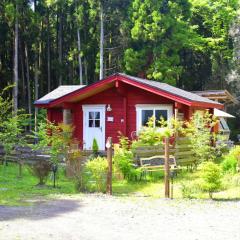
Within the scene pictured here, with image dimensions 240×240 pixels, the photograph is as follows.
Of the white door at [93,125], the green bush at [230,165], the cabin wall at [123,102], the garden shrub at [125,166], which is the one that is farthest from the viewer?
the white door at [93,125]

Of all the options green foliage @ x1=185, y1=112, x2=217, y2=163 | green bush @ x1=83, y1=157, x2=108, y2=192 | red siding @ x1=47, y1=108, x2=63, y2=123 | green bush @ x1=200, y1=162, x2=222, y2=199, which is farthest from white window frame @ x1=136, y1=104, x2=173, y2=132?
green bush @ x1=200, y1=162, x2=222, y2=199

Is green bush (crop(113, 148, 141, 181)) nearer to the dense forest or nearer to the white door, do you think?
the white door

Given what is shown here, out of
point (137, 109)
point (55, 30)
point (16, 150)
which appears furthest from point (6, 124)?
point (55, 30)

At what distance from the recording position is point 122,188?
11.4 metres

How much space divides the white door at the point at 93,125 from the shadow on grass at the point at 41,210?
989 cm

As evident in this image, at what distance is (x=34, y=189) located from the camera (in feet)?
36.0

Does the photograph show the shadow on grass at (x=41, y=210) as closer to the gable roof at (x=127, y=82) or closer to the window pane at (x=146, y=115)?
the gable roof at (x=127, y=82)

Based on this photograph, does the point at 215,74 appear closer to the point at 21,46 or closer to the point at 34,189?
the point at 21,46

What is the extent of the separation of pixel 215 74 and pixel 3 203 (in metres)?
28.9

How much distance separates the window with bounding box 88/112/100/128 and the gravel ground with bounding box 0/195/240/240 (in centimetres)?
981

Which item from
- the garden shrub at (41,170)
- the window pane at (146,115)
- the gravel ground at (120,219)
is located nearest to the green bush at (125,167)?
the garden shrub at (41,170)

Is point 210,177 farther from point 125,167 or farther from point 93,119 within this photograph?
point 93,119

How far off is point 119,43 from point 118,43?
265 millimetres

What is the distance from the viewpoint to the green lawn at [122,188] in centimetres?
984
